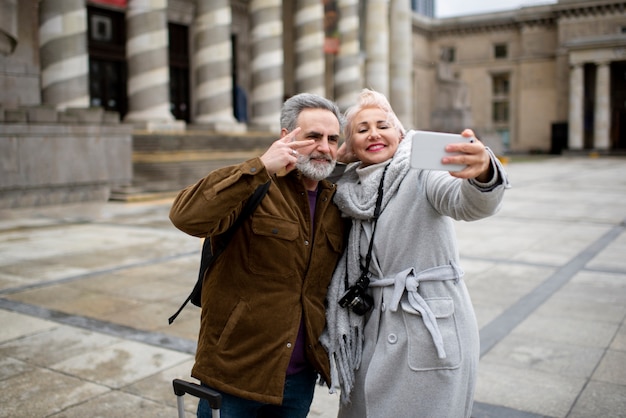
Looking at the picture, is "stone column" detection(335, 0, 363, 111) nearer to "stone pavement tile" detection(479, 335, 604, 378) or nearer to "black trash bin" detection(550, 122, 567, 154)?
"stone pavement tile" detection(479, 335, 604, 378)

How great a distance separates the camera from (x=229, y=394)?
2.43m

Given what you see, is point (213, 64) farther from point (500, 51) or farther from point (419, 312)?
point (500, 51)

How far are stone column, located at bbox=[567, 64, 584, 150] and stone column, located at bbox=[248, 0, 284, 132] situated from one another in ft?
109

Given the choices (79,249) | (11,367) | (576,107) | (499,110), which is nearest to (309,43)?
(79,249)

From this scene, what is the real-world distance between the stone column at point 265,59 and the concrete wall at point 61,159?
33.5ft

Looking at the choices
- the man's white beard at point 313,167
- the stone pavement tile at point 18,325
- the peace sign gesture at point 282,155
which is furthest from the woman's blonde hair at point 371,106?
the stone pavement tile at point 18,325

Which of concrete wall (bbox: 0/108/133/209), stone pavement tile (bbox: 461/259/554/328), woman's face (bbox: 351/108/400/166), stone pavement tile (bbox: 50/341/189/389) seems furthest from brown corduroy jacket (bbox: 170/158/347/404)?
concrete wall (bbox: 0/108/133/209)

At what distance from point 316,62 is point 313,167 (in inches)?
1079

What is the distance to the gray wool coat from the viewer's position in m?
2.31

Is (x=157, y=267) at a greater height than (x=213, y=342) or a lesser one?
lesser

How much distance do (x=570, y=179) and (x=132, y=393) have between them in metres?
24.1

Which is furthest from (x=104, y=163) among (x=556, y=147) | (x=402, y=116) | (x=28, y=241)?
(x=556, y=147)

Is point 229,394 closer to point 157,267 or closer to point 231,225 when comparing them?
point 231,225

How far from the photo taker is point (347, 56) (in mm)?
32156
